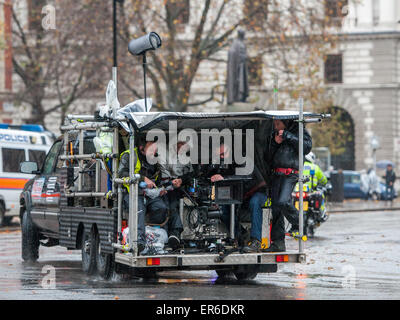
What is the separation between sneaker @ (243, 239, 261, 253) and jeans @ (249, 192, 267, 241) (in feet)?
0.23

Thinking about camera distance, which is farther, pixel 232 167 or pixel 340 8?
pixel 340 8

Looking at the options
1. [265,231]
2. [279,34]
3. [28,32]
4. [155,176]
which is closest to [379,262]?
[265,231]

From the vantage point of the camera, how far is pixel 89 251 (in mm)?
14312

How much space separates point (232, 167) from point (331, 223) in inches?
614

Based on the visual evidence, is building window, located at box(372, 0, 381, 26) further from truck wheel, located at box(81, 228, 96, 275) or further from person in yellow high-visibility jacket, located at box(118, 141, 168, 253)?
person in yellow high-visibility jacket, located at box(118, 141, 168, 253)

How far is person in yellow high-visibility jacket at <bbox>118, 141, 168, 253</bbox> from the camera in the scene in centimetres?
1274

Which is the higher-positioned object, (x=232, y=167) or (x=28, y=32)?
(x=28, y=32)

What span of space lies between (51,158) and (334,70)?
141 ft

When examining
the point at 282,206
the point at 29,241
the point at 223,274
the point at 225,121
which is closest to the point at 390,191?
the point at 29,241

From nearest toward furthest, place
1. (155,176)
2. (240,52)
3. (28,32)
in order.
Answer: (155,176) < (240,52) < (28,32)

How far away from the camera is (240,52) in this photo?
31.9 m

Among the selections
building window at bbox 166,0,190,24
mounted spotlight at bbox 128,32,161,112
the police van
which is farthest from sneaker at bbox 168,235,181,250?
Answer: building window at bbox 166,0,190,24

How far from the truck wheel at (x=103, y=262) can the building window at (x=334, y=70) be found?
148 ft

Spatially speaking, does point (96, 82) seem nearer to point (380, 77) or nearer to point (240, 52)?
point (240, 52)
